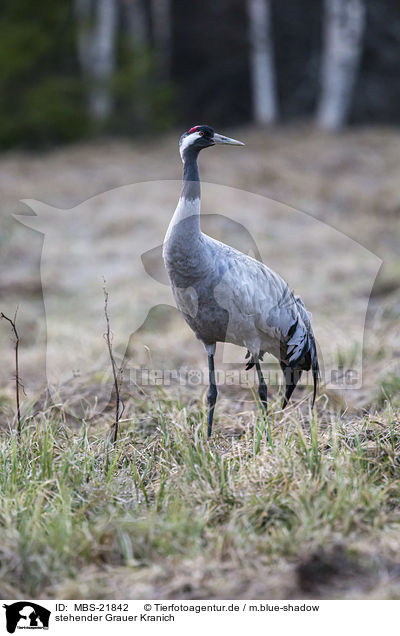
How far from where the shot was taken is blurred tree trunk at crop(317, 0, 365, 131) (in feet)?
40.8

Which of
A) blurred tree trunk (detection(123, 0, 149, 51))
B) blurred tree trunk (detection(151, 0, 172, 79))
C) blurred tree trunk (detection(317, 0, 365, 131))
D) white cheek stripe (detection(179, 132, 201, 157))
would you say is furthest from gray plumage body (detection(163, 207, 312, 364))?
blurred tree trunk (detection(151, 0, 172, 79))

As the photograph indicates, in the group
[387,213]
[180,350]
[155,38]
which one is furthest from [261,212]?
[155,38]

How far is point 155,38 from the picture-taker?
1662 centimetres

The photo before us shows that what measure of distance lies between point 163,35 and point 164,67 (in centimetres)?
69

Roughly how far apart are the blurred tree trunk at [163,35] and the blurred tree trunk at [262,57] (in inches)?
84.4

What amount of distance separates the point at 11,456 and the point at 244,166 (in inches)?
334

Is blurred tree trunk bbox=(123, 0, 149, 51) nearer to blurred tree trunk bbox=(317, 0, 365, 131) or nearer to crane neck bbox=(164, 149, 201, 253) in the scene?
blurred tree trunk bbox=(317, 0, 365, 131)

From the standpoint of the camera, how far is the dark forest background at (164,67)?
12297 mm

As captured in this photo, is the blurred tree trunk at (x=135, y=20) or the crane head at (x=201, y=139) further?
the blurred tree trunk at (x=135, y=20)

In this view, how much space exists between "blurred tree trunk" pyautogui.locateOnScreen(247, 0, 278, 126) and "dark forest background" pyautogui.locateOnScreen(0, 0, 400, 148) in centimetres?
28

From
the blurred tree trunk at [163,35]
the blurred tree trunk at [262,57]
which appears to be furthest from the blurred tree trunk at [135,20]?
the blurred tree trunk at [262,57]

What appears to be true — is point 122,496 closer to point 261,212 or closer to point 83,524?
point 83,524
